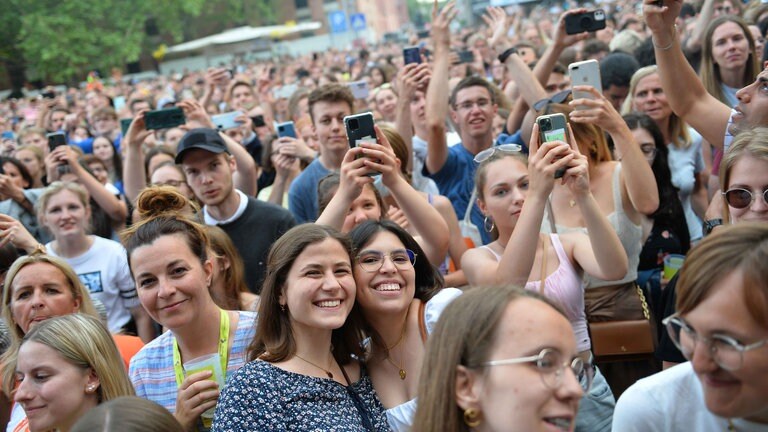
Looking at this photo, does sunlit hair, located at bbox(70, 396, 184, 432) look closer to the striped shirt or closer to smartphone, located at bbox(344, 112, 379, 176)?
the striped shirt

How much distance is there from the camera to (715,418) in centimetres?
209

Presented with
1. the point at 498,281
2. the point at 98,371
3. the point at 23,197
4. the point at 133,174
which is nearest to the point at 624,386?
the point at 498,281

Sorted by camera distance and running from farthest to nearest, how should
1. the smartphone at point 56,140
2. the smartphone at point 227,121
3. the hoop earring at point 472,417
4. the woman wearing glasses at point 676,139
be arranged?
the smartphone at point 227,121 → the smartphone at point 56,140 → the woman wearing glasses at point 676,139 → the hoop earring at point 472,417

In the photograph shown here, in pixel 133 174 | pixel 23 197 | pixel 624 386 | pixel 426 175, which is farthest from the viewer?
pixel 23 197

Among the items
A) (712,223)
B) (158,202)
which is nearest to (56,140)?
(158,202)

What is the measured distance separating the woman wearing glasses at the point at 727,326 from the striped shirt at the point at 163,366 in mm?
1821

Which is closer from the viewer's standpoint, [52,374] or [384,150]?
[52,374]

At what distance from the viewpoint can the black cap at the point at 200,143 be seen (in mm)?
5008

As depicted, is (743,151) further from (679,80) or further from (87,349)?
(87,349)

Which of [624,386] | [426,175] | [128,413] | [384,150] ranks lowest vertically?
[624,386]

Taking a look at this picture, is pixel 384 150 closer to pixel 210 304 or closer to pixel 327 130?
pixel 210 304

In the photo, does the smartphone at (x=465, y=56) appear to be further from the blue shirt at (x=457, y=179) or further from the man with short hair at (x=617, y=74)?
the blue shirt at (x=457, y=179)

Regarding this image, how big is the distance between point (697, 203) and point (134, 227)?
3491 mm

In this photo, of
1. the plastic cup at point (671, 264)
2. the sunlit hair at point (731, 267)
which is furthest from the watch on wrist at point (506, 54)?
the sunlit hair at point (731, 267)
